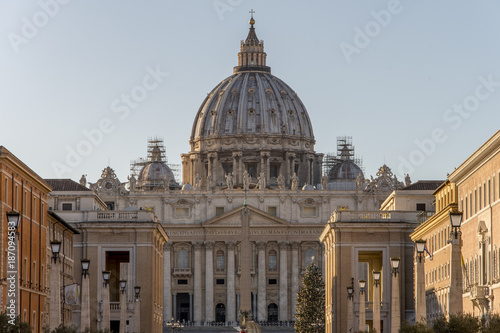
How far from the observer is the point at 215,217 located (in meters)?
178

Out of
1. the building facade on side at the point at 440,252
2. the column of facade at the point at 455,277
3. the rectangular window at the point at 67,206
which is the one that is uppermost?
the rectangular window at the point at 67,206

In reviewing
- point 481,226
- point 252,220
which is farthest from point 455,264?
point 252,220

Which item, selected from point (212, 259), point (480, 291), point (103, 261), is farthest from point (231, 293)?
point (480, 291)

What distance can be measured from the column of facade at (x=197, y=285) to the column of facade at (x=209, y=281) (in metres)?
0.86

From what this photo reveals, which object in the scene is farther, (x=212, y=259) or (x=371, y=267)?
(x=212, y=259)

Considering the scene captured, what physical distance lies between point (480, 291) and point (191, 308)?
12067 centimetres

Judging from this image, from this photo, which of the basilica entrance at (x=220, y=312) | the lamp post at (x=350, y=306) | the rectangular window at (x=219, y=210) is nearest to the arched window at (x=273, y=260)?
the basilica entrance at (x=220, y=312)

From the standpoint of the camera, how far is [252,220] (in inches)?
7032

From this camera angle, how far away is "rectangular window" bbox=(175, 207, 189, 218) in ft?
593

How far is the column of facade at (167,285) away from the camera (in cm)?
17607

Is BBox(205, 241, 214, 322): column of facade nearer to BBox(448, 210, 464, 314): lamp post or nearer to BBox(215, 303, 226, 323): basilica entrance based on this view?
BBox(215, 303, 226, 323): basilica entrance

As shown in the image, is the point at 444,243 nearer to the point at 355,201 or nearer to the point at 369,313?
the point at 369,313

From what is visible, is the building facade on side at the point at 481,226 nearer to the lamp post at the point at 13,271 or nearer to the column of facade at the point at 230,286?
the lamp post at the point at 13,271

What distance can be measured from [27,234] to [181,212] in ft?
363
